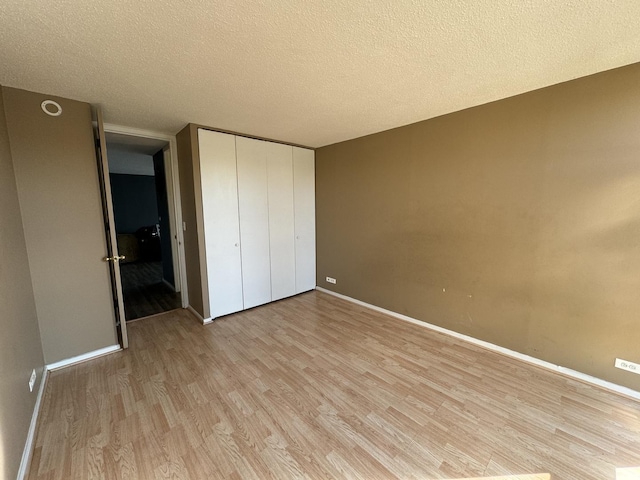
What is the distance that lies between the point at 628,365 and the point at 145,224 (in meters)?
9.47

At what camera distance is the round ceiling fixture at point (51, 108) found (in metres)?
2.07

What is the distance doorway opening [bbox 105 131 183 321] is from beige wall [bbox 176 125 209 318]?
1.22 feet

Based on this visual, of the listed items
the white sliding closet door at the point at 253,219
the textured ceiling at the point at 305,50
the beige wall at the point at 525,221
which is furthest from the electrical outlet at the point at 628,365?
the white sliding closet door at the point at 253,219

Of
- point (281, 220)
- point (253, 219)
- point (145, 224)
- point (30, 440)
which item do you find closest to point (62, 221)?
point (30, 440)

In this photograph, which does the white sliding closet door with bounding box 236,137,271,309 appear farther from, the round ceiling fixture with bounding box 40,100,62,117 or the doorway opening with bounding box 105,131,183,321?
the round ceiling fixture with bounding box 40,100,62,117

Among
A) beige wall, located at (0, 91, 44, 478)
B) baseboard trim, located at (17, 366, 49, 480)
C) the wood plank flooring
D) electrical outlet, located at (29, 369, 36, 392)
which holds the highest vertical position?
beige wall, located at (0, 91, 44, 478)

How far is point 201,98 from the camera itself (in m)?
2.19

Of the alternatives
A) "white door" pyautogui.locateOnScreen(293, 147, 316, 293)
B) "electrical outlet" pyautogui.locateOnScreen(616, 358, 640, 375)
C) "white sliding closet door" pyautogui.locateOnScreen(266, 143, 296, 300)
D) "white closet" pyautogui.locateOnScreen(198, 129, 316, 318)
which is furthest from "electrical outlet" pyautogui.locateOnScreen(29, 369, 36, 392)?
"electrical outlet" pyautogui.locateOnScreen(616, 358, 640, 375)

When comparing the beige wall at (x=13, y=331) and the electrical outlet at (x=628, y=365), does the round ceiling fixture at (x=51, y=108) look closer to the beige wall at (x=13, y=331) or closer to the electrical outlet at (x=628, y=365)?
the beige wall at (x=13, y=331)

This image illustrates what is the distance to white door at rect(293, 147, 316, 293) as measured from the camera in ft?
12.9

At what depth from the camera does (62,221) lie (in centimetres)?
219

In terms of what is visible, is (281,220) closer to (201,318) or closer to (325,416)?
(201,318)

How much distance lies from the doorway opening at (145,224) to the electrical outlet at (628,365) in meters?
4.72

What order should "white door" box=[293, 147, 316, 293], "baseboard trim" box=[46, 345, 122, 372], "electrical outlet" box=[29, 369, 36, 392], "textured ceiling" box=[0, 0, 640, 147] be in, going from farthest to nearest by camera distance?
"white door" box=[293, 147, 316, 293]
"baseboard trim" box=[46, 345, 122, 372]
"electrical outlet" box=[29, 369, 36, 392]
"textured ceiling" box=[0, 0, 640, 147]
